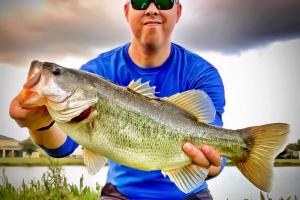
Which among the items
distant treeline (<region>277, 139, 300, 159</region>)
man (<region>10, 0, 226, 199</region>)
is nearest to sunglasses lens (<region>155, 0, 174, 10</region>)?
man (<region>10, 0, 226, 199</region>)

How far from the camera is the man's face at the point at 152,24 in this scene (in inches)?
58.6

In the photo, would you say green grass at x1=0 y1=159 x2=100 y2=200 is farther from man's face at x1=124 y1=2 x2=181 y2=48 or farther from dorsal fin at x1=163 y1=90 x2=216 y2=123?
dorsal fin at x1=163 y1=90 x2=216 y2=123

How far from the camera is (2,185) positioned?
2.04 metres

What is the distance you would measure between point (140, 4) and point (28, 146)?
0.87 m

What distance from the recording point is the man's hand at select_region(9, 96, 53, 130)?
112 centimetres

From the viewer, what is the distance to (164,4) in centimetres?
147

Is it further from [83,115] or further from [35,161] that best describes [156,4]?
[35,161]

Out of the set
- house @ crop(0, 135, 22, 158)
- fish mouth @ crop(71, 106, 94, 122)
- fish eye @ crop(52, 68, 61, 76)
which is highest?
fish eye @ crop(52, 68, 61, 76)

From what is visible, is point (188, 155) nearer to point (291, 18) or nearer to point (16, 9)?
point (291, 18)

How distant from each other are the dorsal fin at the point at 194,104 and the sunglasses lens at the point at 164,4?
38 cm

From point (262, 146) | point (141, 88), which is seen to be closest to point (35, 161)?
point (141, 88)

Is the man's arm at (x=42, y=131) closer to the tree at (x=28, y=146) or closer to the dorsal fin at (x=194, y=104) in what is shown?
the dorsal fin at (x=194, y=104)

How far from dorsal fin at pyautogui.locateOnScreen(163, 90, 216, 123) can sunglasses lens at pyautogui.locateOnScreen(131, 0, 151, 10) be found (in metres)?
0.39

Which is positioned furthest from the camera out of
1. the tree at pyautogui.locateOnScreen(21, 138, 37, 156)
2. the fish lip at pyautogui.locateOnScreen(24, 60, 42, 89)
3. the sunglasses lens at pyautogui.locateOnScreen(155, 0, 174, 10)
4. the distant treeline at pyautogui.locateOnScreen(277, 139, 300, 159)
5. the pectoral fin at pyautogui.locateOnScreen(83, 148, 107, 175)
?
the tree at pyautogui.locateOnScreen(21, 138, 37, 156)
